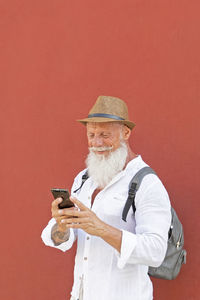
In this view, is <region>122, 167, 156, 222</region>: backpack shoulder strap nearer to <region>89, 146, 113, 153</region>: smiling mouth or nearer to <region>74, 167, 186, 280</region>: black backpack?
<region>89, 146, 113, 153</region>: smiling mouth

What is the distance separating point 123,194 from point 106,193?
0.34 feet

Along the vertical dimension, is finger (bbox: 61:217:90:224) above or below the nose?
below

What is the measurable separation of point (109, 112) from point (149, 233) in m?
0.70

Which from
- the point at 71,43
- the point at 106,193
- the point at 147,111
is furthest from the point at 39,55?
the point at 106,193

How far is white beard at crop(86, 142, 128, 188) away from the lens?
248 centimetres

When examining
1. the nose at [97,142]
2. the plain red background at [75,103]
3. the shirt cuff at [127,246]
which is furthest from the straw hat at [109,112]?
the shirt cuff at [127,246]

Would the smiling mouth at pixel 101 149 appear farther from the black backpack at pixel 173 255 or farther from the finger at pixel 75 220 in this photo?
the finger at pixel 75 220

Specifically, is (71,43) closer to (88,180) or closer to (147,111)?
(147,111)

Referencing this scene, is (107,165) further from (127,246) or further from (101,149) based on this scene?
(127,246)

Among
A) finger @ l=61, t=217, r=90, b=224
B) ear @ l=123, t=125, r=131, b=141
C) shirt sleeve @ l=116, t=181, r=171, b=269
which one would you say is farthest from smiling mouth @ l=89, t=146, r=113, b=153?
finger @ l=61, t=217, r=90, b=224

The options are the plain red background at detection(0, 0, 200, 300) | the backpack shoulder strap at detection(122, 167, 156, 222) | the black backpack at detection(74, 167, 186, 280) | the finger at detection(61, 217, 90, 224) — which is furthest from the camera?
Answer: the plain red background at detection(0, 0, 200, 300)

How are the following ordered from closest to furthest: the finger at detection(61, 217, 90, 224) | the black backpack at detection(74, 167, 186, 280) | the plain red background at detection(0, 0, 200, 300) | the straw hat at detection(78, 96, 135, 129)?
the finger at detection(61, 217, 90, 224) → the straw hat at detection(78, 96, 135, 129) → the black backpack at detection(74, 167, 186, 280) → the plain red background at detection(0, 0, 200, 300)

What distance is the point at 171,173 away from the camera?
116 inches

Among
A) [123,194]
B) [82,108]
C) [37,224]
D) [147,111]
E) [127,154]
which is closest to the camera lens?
[123,194]
